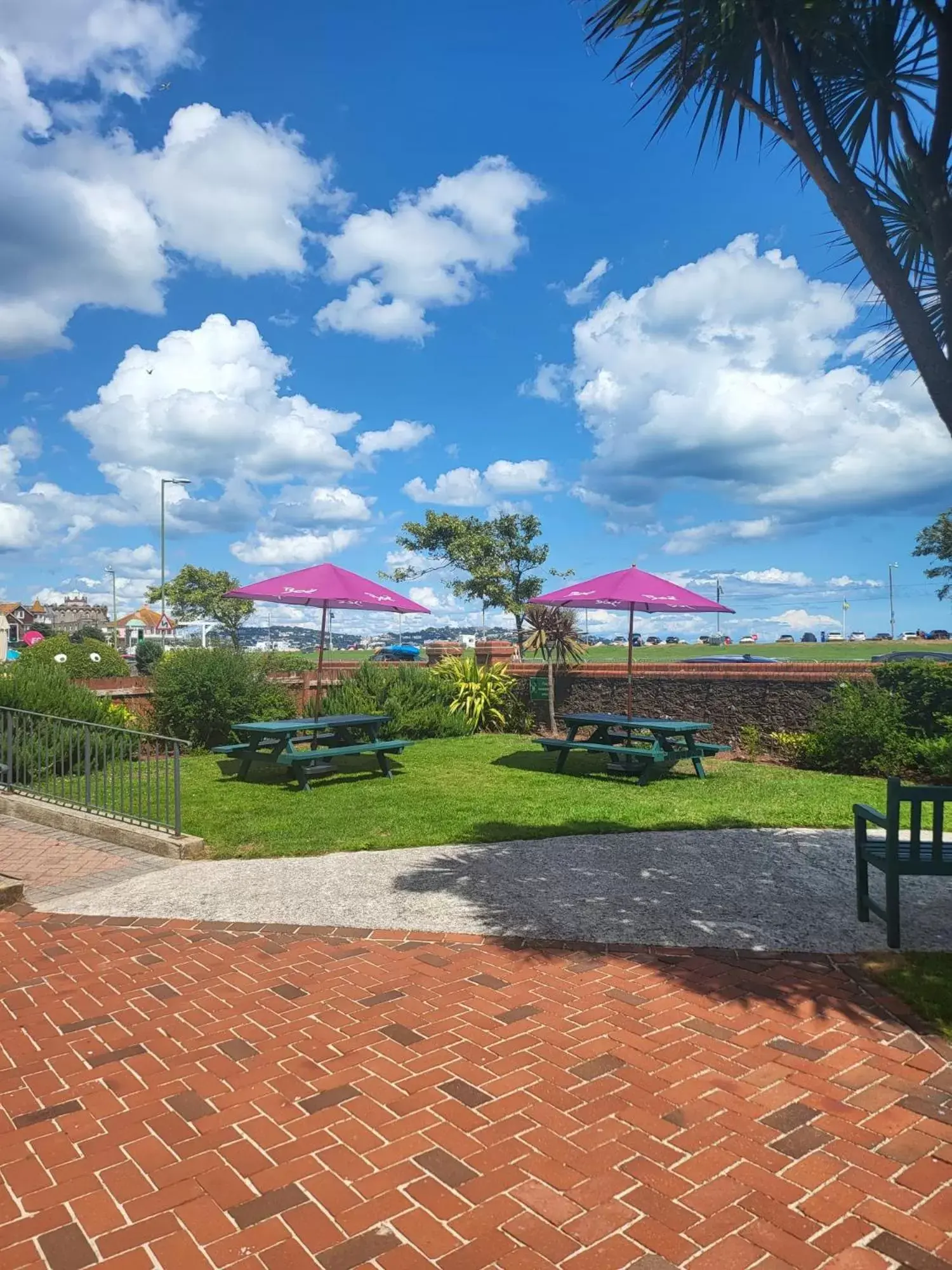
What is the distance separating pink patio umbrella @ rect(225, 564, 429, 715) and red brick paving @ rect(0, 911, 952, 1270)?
745cm

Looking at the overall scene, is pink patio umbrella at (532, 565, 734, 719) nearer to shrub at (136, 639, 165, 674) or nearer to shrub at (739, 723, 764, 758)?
shrub at (739, 723, 764, 758)

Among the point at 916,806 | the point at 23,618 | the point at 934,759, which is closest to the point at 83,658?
the point at 934,759

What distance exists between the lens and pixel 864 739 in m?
10.8

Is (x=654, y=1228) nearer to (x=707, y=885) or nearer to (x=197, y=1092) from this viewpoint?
(x=197, y=1092)

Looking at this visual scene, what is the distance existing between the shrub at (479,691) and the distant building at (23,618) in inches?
2654

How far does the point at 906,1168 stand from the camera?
2.69 metres

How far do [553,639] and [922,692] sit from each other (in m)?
6.07

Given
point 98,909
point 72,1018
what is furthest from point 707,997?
point 98,909

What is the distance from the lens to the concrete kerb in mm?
7031

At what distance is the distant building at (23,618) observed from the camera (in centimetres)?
8144

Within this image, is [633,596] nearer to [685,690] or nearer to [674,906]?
[685,690]

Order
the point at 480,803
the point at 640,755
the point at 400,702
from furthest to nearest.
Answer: the point at 400,702, the point at 640,755, the point at 480,803

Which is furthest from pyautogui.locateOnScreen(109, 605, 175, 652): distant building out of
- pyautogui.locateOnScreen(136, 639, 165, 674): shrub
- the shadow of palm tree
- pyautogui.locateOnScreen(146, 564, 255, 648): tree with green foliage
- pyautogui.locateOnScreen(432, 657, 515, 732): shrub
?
the shadow of palm tree

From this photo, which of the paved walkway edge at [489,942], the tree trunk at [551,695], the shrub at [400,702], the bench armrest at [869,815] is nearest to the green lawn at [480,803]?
the paved walkway edge at [489,942]
